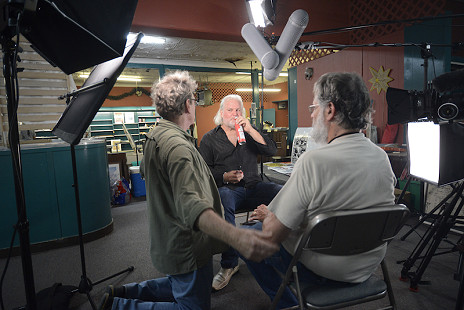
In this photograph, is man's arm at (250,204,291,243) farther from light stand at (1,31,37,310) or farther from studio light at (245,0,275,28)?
studio light at (245,0,275,28)

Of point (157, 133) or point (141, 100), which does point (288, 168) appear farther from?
point (141, 100)

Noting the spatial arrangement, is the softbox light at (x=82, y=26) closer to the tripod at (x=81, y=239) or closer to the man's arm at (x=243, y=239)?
the tripod at (x=81, y=239)

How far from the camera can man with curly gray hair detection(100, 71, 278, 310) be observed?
1.01m

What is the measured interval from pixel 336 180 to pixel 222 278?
55.4 inches

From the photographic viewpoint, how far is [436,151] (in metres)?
1.97

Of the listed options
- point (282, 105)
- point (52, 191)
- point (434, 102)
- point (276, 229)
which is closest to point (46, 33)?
point (276, 229)

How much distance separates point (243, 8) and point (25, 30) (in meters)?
3.40

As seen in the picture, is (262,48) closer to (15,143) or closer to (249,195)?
(249,195)

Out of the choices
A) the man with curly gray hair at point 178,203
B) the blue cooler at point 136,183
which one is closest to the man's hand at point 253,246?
the man with curly gray hair at point 178,203

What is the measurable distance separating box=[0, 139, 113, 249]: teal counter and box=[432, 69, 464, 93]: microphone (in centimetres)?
315

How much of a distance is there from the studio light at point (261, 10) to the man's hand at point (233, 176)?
1.40 metres

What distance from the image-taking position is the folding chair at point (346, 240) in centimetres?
100

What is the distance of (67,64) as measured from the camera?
1278 millimetres

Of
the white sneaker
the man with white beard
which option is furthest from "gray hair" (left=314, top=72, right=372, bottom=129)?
the white sneaker
